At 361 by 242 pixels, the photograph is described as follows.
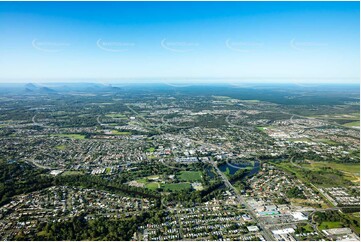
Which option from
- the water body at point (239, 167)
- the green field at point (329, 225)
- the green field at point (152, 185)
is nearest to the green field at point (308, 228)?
the green field at point (329, 225)

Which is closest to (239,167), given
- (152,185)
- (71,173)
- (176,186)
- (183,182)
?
(183,182)

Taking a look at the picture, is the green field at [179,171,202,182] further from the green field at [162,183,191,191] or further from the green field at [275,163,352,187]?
the green field at [275,163,352,187]

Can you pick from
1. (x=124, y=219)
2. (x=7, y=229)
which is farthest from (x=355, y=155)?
(x=7, y=229)

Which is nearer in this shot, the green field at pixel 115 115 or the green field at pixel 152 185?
the green field at pixel 152 185

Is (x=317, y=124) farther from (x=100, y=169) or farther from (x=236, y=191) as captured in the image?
(x=100, y=169)

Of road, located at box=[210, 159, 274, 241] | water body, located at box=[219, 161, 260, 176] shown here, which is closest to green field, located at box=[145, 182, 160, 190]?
road, located at box=[210, 159, 274, 241]

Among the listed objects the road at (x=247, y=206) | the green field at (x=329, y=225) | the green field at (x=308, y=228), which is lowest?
the road at (x=247, y=206)

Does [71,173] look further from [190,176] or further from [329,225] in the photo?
[329,225]

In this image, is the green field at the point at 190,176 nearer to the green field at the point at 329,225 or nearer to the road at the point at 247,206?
the road at the point at 247,206
